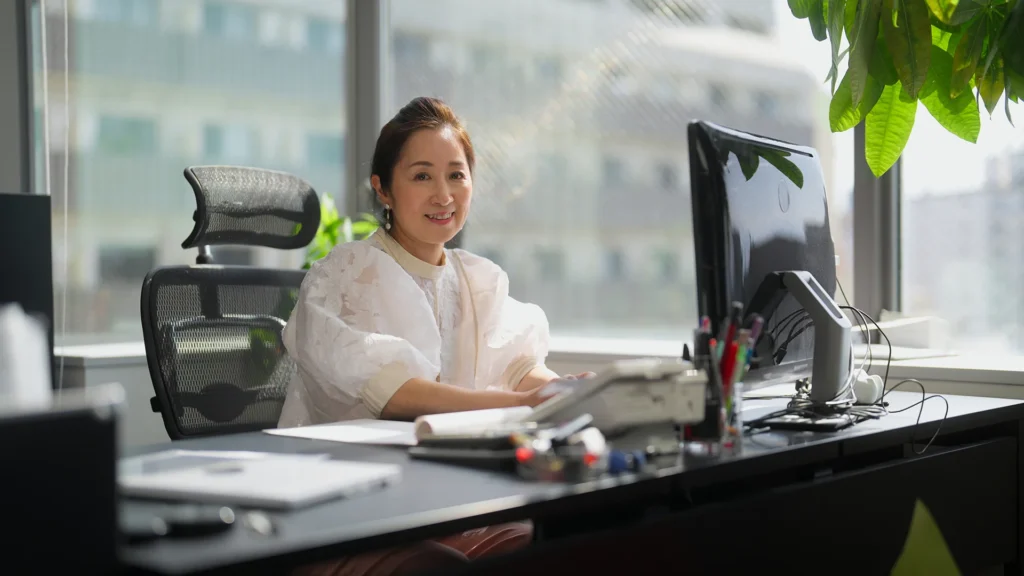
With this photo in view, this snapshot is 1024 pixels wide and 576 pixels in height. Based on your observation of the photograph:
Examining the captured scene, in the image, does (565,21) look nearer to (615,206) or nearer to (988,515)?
(615,206)

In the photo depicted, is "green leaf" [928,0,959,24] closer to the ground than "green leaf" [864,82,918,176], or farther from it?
farther from it

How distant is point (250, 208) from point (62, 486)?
→ 5.30 ft

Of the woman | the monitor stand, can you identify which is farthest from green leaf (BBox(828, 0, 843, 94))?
the woman

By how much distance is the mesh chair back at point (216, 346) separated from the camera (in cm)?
208

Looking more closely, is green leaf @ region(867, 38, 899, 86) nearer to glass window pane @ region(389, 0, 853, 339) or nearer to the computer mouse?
the computer mouse

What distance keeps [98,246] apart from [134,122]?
1.51 ft

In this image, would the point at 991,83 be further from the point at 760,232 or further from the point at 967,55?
the point at 760,232

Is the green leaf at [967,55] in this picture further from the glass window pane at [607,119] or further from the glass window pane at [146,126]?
the glass window pane at [146,126]

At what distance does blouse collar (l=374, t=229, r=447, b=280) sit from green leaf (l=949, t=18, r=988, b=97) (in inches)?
40.5

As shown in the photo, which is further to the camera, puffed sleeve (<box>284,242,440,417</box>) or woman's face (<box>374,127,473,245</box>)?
woman's face (<box>374,127,473,245</box>)

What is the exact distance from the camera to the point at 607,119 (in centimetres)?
321

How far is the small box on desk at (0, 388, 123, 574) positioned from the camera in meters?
0.65

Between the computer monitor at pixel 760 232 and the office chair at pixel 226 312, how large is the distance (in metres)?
1.12

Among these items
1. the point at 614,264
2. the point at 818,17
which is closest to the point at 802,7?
the point at 818,17
